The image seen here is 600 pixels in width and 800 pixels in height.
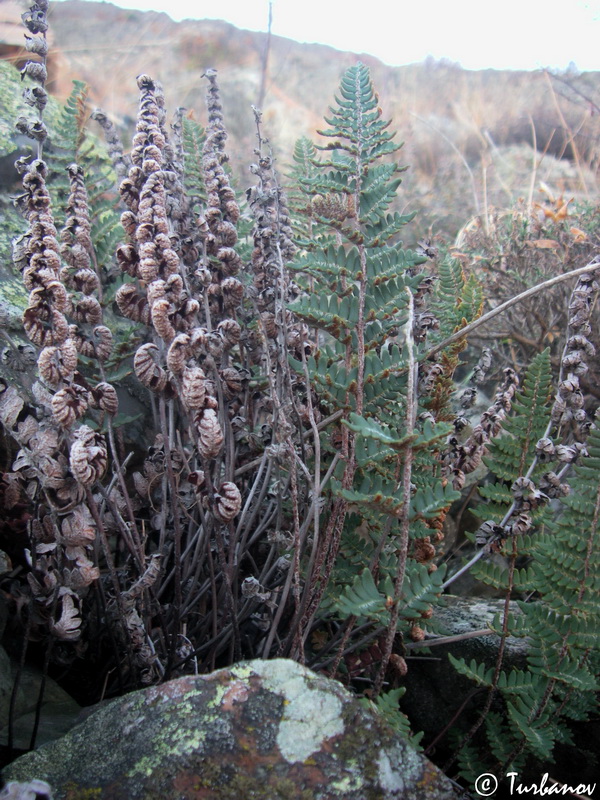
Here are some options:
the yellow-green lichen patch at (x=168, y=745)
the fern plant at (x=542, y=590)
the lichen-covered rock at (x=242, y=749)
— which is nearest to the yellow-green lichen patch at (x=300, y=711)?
the lichen-covered rock at (x=242, y=749)

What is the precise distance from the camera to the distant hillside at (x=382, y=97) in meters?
5.99

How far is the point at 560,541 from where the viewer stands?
1.13 metres

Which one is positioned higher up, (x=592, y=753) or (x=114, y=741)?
(x=114, y=741)

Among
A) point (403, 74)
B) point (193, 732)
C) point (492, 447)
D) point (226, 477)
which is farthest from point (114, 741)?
point (403, 74)

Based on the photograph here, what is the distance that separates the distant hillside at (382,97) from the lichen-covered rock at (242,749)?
212 centimetres

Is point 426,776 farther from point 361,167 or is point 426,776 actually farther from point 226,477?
point 361,167

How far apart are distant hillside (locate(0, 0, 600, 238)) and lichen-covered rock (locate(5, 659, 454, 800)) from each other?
212 cm

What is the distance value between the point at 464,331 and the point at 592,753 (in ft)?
3.07

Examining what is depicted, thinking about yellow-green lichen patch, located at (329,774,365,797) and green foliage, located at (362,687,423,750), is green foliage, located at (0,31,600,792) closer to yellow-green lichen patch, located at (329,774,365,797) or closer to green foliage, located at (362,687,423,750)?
green foliage, located at (362,687,423,750)

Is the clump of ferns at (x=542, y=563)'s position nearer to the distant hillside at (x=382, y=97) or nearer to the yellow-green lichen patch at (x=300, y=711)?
the yellow-green lichen patch at (x=300, y=711)

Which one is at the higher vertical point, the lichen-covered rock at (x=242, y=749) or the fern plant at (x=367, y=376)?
the fern plant at (x=367, y=376)

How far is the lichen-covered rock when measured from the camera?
2.81 ft

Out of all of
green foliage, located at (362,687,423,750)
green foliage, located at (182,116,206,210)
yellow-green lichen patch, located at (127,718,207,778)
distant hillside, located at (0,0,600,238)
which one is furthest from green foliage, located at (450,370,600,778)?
distant hillside, located at (0,0,600,238)

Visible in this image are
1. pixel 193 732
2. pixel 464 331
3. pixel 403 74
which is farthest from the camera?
pixel 403 74
